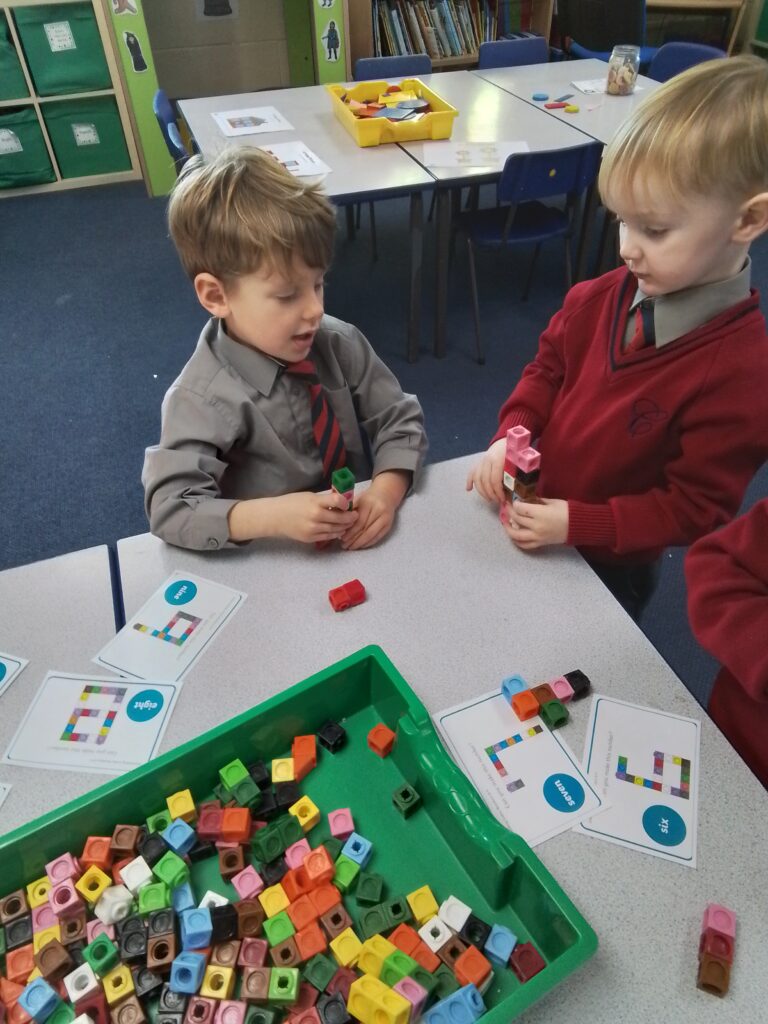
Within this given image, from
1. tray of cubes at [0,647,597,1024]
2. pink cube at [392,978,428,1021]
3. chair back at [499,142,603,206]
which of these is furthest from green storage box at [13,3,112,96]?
pink cube at [392,978,428,1021]

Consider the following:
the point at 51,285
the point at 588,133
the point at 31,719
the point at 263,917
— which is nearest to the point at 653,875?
the point at 263,917

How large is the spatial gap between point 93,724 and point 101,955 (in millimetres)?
265

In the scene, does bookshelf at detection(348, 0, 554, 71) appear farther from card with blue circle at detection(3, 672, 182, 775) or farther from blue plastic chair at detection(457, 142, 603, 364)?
card with blue circle at detection(3, 672, 182, 775)

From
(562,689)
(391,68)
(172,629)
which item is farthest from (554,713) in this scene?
(391,68)

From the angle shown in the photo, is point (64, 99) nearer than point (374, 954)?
No

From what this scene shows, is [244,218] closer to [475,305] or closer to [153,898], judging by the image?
[153,898]

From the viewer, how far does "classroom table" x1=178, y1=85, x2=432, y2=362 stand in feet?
7.73

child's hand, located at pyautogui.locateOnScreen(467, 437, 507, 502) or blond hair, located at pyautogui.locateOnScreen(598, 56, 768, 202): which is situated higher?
blond hair, located at pyautogui.locateOnScreen(598, 56, 768, 202)

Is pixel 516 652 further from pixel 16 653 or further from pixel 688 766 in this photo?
pixel 16 653

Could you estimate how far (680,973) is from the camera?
2.25ft

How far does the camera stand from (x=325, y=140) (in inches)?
106

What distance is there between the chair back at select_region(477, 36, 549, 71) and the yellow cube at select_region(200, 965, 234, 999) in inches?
156

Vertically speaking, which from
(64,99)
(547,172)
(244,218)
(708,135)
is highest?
(708,135)

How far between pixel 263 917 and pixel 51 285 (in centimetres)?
347
